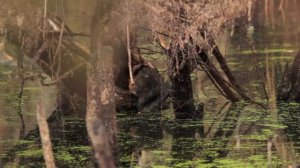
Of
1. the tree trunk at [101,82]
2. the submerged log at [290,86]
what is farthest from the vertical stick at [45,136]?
the submerged log at [290,86]

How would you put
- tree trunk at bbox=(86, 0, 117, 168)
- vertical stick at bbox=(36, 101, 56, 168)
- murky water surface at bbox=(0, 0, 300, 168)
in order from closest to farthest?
vertical stick at bbox=(36, 101, 56, 168), tree trunk at bbox=(86, 0, 117, 168), murky water surface at bbox=(0, 0, 300, 168)

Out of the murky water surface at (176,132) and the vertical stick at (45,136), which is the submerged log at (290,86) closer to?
the murky water surface at (176,132)

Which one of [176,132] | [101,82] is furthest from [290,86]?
[101,82]

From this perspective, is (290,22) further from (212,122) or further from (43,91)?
(212,122)

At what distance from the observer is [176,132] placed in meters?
8.61

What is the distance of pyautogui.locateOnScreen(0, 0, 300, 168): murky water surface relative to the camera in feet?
23.8

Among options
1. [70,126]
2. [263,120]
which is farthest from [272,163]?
[70,126]

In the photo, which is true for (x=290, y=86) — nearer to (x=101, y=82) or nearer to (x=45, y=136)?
(x=101, y=82)

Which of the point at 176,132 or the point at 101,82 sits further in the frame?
the point at 176,132

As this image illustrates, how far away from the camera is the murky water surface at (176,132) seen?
23.8 feet

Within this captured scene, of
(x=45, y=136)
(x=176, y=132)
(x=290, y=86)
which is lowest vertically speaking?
(x=176, y=132)

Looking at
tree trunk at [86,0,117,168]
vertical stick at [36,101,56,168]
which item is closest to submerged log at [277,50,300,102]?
tree trunk at [86,0,117,168]

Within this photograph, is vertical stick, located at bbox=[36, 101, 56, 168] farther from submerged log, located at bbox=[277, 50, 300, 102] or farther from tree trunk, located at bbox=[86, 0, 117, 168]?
submerged log, located at bbox=[277, 50, 300, 102]

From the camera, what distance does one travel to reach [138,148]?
25.8 ft
